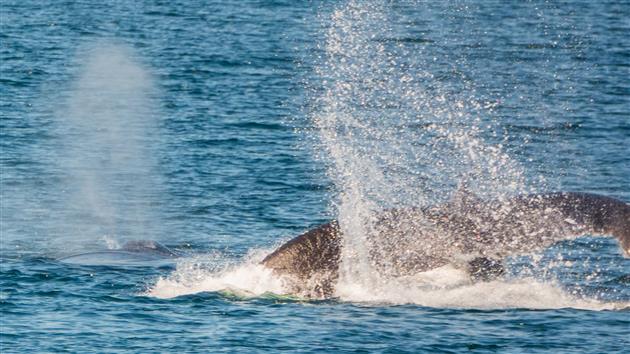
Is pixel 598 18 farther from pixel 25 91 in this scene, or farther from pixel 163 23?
pixel 25 91

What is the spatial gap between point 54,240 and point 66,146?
1720cm

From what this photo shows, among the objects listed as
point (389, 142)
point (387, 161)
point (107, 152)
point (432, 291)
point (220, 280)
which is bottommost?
point (107, 152)

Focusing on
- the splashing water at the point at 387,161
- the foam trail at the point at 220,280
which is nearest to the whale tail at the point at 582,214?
the splashing water at the point at 387,161

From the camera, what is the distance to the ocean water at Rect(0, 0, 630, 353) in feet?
89.0

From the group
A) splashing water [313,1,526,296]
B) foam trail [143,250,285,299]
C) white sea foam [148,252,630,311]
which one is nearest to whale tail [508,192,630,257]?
white sea foam [148,252,630,311]

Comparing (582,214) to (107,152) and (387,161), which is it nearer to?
(387,161)

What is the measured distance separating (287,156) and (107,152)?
284 inches

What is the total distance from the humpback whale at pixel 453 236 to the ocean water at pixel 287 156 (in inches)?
14.4

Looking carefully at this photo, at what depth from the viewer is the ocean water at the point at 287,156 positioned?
89.0 feet

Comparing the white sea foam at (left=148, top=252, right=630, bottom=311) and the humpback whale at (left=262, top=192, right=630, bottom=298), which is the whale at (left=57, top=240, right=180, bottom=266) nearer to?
the white sea foam at (left=148, top=252, right=630, bottom=311)

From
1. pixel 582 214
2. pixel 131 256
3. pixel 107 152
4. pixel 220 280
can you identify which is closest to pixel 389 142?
pixel 107 152

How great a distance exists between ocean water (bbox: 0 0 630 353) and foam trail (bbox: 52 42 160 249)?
14 centimetres

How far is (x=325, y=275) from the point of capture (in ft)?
93.5

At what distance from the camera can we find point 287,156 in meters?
51.3
